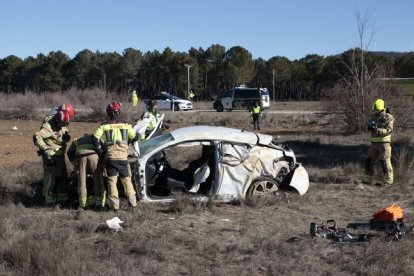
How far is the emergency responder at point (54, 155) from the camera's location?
29.0 ft

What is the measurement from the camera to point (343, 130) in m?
24.5

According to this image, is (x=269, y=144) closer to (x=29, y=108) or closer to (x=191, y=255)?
(x=191, y=255)

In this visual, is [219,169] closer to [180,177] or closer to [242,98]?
[180,177]

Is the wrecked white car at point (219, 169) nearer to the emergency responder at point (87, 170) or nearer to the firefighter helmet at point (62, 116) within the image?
the emergency responder at point (87, 170)

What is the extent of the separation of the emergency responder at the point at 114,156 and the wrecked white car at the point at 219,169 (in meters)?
0.23

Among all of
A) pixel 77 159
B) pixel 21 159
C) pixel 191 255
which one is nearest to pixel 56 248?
pixel 191 255

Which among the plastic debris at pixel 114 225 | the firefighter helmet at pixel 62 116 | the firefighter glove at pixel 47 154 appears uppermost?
the firefighter helmet at pixel 62 116

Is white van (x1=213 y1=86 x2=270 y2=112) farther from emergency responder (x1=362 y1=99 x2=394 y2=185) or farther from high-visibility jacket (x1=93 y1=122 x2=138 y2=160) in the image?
high-visibility jacket (x1=93 y1=122 x2=138 y2=160)

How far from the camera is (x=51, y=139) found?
9.05 m

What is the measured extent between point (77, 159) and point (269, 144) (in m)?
3.01

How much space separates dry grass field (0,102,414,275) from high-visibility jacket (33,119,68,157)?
36.3 inches

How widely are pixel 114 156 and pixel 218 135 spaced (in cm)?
166

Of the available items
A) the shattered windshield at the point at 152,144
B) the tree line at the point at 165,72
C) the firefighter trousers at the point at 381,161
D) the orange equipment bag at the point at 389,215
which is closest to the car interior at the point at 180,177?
the shattered windshield at the point at 152,144

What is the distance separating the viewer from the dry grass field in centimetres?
561
